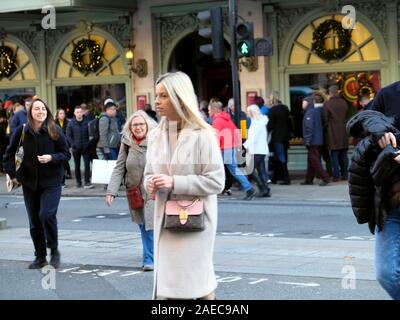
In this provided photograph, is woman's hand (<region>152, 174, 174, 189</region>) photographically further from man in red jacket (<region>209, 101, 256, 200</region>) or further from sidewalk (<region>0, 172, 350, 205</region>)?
man in red jacket (<region>209, 101, 256, 200</region>)

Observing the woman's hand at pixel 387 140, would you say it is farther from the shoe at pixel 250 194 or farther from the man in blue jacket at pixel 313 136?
the man in blue jacket at pixel 313 136

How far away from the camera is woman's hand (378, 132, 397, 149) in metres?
5.45

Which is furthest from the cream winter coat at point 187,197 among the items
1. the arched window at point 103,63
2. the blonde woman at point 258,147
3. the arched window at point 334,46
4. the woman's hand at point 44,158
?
the arched window at point 103,63

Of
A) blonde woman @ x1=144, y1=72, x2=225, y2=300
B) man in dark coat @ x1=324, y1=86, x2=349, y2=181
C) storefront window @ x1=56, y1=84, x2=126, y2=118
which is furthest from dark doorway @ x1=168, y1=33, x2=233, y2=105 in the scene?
blonde woman @ x1=144, y1=72, x2=225, y2=300

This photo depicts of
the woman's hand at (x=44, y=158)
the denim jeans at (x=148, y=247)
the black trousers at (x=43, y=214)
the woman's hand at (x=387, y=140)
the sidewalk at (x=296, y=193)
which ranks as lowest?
the sidewalk at (x=296, y=193)

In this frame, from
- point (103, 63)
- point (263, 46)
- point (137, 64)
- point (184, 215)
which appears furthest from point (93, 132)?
point (184, 215)

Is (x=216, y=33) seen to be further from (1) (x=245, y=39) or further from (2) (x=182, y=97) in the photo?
(2) (x=182, y=97)

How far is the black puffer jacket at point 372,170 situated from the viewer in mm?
5469

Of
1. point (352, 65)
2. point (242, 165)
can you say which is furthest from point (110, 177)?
point (352, 65)

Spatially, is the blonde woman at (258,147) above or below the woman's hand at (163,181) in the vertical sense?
below

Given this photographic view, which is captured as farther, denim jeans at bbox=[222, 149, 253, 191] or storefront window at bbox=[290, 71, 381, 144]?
storefront window at bbox=[290, 71, 381, 144]

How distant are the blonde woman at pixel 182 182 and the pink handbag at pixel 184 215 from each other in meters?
0.03

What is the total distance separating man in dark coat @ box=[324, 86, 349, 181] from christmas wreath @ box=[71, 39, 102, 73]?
740cm
